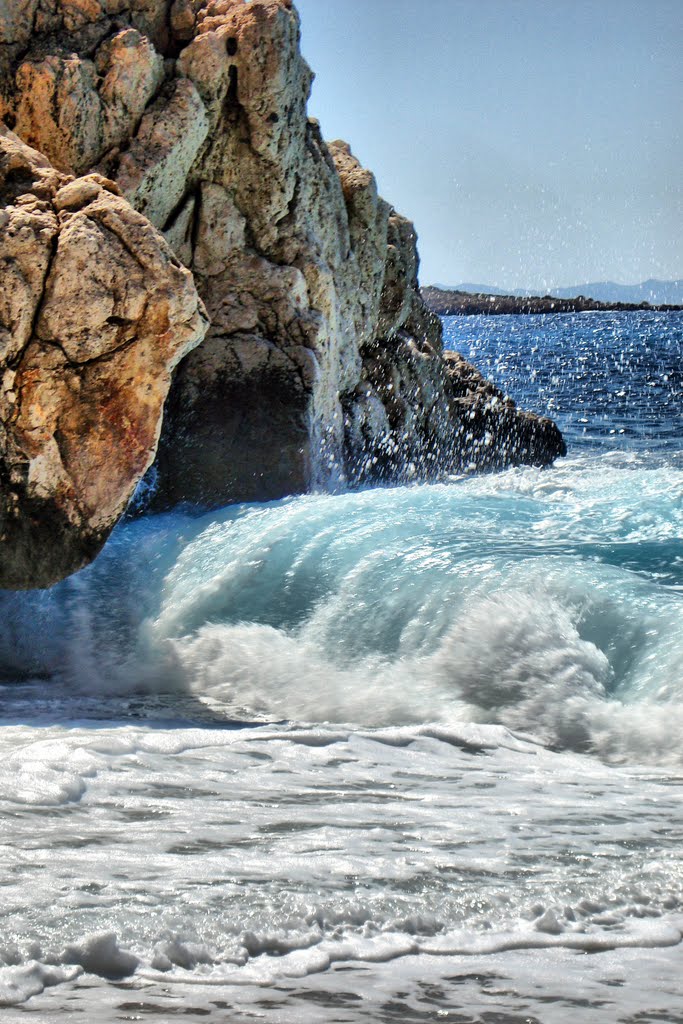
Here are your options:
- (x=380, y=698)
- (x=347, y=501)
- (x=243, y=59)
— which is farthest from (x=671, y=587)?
(x=243, y=59)

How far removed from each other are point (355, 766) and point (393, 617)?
1675mm

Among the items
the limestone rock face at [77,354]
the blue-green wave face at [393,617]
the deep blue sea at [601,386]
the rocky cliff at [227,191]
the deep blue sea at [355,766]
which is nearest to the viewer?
the deep blue sea at [355,766]

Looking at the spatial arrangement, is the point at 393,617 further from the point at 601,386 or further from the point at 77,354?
the point at 601,386

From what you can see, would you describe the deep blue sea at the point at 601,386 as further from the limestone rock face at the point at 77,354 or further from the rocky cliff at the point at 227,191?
the limestone rock face at the point at 77,354

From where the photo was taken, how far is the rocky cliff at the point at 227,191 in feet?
25.8

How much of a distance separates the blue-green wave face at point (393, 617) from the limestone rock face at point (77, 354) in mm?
1025

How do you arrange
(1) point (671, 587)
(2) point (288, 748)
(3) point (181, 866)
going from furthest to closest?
(1) point (671, 587), (2) point (288, 748), (3) point (181, 866)

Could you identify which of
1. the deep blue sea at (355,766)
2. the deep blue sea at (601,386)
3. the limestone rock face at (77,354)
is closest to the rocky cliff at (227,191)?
the deep blue sea at (355,766)

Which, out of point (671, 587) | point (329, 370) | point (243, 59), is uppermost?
point (243, 59)

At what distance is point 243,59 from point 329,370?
103 inches

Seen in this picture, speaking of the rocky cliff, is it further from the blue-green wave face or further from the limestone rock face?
the limestone rock face

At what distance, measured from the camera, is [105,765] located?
4477 millimetres

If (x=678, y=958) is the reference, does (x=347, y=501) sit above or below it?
above

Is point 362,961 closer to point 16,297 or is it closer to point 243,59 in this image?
point 16,297
